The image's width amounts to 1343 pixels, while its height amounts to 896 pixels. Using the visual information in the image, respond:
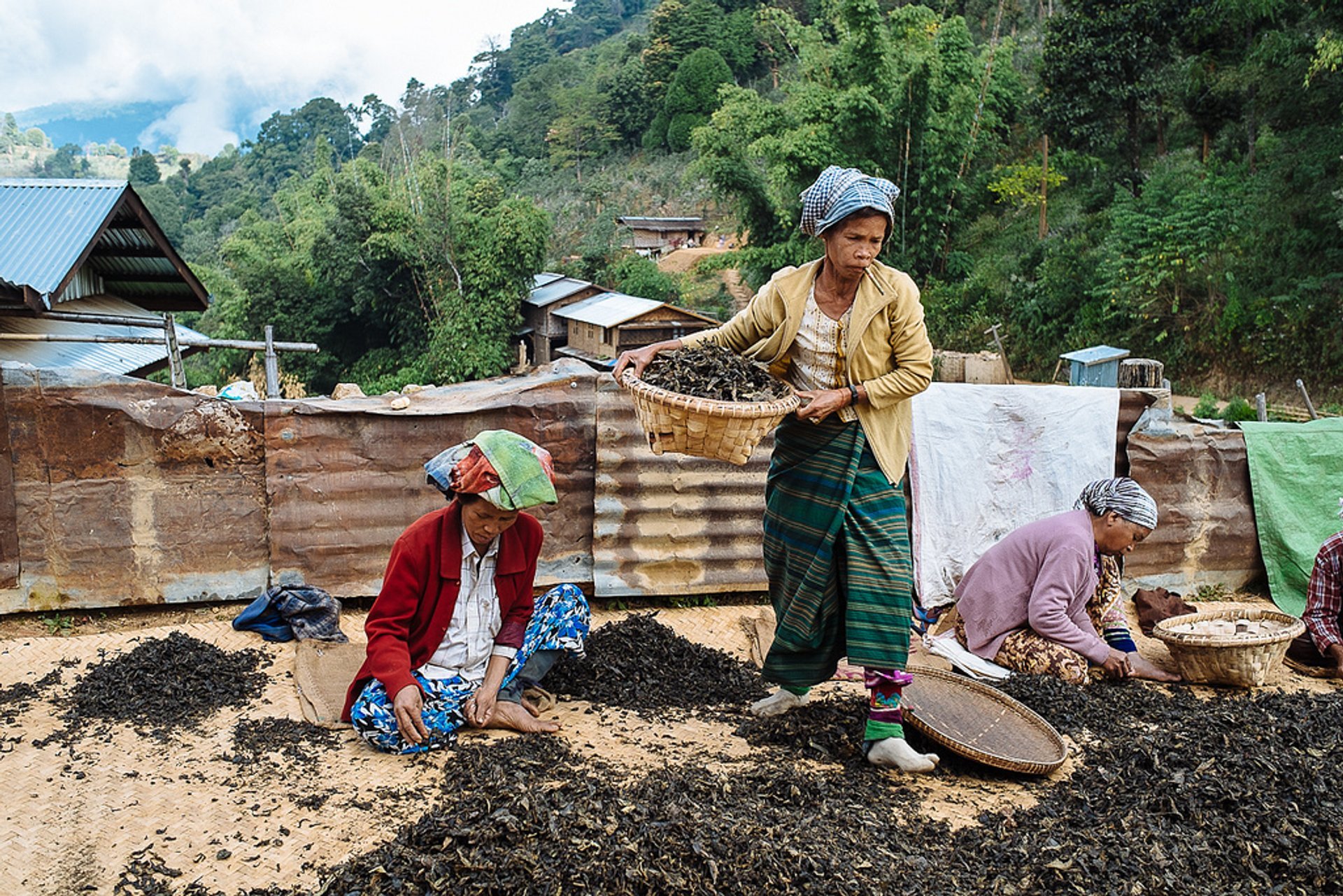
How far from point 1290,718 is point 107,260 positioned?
9.88m

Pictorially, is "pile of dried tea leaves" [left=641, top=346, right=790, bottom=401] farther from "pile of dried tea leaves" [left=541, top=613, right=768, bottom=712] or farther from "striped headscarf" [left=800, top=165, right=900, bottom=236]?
"pile of dried tea leaves" [left=541, top=613, right=768, bottom=712]

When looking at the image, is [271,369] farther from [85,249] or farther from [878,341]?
[878,341]

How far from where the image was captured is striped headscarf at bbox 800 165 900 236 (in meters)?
2.68

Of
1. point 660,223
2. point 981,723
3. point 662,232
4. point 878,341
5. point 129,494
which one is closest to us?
point 878,341

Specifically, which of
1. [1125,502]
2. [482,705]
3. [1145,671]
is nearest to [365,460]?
[482,705]

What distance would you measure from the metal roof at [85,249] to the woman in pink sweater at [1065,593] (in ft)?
15.1

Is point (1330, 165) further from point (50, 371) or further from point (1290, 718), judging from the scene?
point (50, 371)

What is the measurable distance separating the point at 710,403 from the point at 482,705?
1182mm

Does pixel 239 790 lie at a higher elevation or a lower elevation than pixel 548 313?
lower

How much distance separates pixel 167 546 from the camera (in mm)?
4211

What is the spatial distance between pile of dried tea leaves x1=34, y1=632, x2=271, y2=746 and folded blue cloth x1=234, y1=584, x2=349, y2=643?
0.23m

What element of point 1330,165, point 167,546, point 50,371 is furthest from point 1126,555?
point 1330,165

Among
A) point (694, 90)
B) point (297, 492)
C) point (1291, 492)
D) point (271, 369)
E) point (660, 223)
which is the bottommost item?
point (1291, 492)

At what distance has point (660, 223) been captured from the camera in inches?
1419
